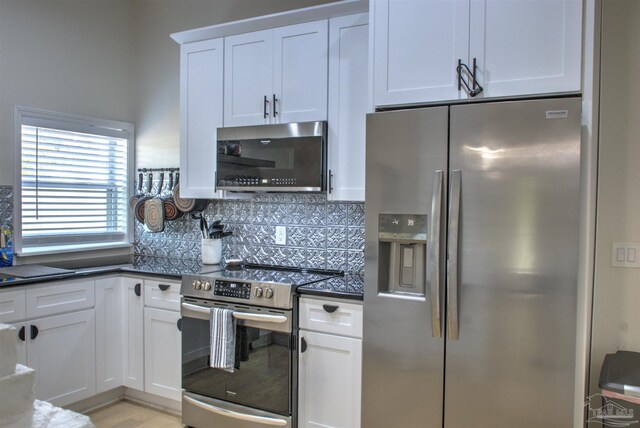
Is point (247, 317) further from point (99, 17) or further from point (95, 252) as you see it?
point (99, 17)

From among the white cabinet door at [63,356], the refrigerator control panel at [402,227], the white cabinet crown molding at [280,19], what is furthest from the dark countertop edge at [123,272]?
the white cabinet crown molding at [280,19]

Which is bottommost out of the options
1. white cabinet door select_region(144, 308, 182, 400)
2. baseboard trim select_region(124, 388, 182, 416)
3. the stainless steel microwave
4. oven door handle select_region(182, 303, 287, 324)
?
baseboard trim select_region(124, 388, 182, 416)

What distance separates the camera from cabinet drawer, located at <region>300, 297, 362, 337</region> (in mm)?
2393

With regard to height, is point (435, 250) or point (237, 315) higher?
point (435, 250)

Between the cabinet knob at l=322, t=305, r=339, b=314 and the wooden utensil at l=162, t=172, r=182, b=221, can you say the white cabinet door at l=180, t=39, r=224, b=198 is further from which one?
the cabinet knob at l=322, t=305, r=339, b=314

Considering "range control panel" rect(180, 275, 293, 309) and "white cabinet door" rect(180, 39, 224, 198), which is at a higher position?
"white cabinet door" rect(180, 39, 224, 198)

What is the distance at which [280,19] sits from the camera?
2.88 m

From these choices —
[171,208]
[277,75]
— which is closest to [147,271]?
[171,208]

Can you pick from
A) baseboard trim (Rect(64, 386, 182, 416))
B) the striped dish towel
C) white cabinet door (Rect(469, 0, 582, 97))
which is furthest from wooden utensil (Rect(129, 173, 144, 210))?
white cabinet door (Rect(469, 0, 582, 97))

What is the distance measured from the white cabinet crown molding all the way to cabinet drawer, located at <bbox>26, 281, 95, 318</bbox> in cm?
179

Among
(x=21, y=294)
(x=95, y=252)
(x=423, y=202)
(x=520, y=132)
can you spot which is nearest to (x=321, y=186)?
(x=423, y=202)

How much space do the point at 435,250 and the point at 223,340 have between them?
1310mm

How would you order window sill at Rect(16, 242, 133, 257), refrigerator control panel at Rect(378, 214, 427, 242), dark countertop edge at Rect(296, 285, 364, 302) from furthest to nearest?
window sill at Rect(16, 242, 133, 257) → dark countertop edge at Rect(296, 285, 364, 302) → refrigerator control panel at Rect(378, 214, 427, 242)

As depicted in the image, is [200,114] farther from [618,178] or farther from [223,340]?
[618,178]
